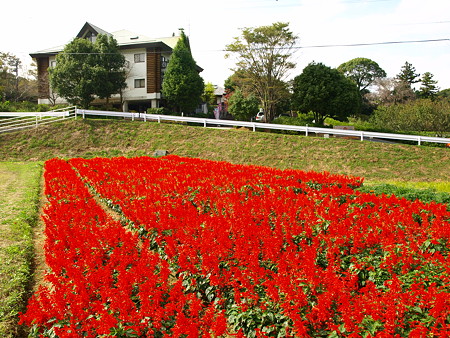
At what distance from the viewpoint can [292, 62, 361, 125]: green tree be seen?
28188 millimetres

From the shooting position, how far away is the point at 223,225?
5.72 metres

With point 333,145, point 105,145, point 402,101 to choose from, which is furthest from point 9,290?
point 402,101

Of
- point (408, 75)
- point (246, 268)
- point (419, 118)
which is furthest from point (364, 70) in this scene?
point (246, 268)

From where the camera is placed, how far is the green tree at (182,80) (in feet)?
103

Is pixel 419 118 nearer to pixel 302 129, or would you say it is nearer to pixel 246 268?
pixel 302 129

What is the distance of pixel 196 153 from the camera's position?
21.5 m

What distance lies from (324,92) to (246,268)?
2611 centimetres

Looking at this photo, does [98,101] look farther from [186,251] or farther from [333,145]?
[186,251]

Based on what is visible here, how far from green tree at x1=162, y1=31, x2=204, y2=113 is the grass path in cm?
2035

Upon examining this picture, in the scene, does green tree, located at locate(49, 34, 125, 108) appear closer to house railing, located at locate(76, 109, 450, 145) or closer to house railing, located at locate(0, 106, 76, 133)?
house railing, located at locate(76, 109, 450, 145)

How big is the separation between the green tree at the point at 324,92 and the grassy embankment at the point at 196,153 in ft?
28.1

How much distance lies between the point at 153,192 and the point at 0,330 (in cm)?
473

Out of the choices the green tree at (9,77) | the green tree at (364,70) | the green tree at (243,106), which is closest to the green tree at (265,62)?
the green tree at (243,106)

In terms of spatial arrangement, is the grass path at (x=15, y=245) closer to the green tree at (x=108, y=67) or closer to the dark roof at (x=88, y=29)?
the green tree at (x=108, y=67)
